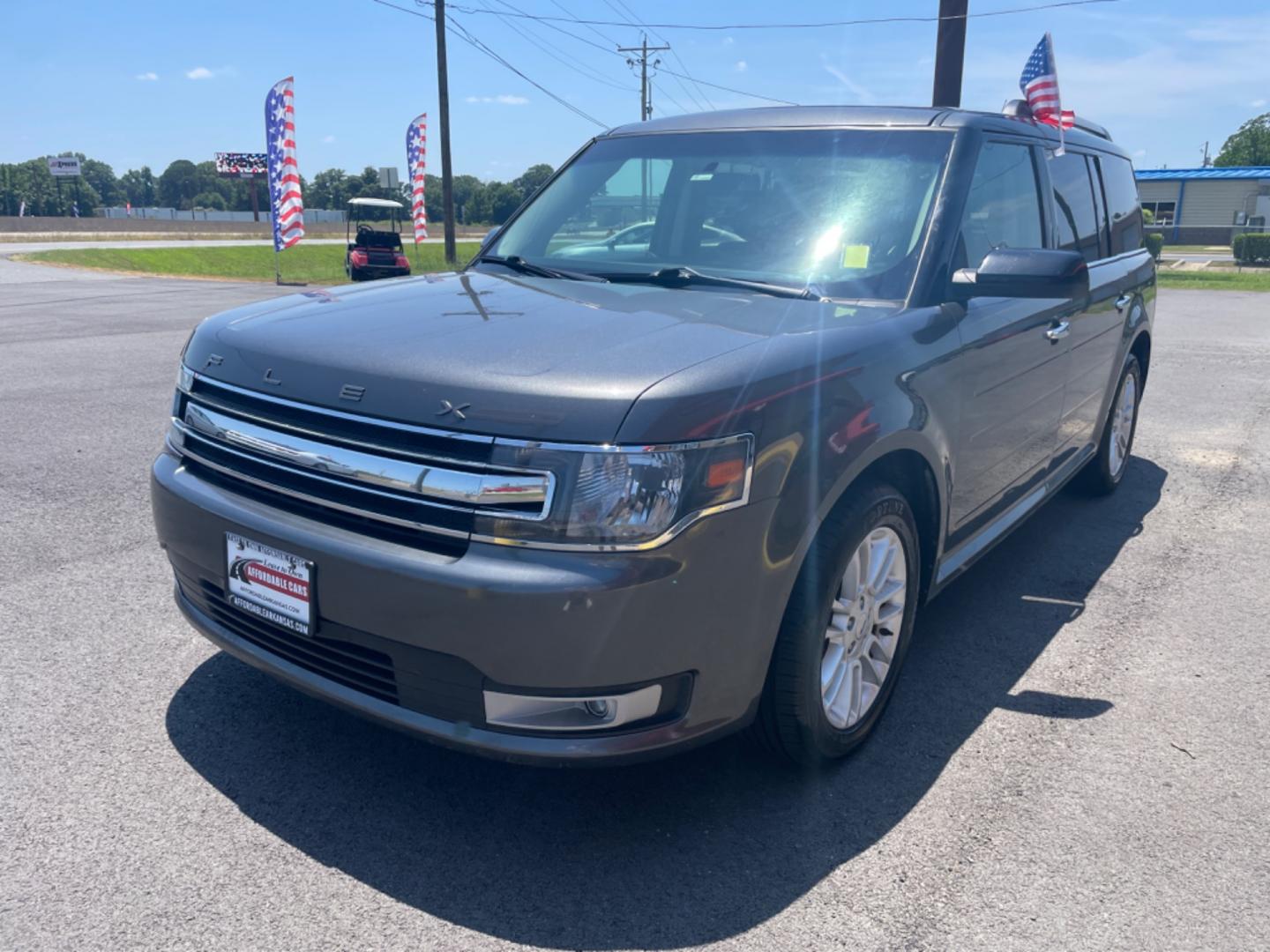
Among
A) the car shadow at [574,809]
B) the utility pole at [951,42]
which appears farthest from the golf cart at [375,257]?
the car shadow at [574,809]

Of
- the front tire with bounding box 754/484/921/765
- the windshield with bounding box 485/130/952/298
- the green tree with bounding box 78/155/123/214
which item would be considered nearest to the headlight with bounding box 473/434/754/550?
the front tire with bounding box 754/484/921/765

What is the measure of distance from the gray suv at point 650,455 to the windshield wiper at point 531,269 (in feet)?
0.09

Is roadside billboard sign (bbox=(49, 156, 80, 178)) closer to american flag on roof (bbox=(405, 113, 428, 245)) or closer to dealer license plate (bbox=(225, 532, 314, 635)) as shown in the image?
american flag on roof (bbox=(405, 113, 428, 245))

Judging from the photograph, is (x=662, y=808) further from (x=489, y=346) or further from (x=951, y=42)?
(x=951, y=42)

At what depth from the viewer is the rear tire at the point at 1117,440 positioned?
5664 millimetres

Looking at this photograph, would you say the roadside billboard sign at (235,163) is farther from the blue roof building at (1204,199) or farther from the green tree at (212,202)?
the blue roof building at (1204,199)

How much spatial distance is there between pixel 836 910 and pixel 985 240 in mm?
2392

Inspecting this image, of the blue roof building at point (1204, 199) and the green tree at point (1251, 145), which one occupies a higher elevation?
the green tree at point (1251, 145)

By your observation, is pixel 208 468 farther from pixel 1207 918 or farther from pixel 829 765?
pixel 1207 918

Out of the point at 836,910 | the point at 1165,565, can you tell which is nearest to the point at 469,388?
the point at 836,910

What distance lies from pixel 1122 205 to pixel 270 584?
506cm

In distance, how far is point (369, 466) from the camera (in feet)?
7.87

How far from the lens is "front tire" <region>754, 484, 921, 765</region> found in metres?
2.63

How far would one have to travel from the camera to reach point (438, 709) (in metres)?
2.41
